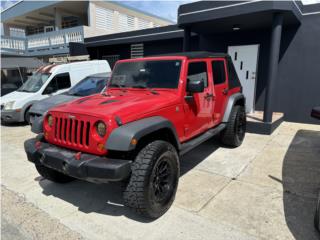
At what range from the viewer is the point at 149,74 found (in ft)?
12.2

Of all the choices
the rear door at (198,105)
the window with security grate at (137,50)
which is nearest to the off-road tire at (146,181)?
the rear door at (198,105)

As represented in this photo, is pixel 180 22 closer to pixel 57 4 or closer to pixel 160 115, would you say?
pixel 160 115

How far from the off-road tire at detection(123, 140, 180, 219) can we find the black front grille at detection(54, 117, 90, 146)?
2.08ft

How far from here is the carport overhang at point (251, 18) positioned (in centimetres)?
563

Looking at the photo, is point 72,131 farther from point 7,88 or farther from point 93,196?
point 7,88

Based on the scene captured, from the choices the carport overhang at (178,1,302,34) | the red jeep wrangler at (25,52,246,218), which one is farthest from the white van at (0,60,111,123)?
the red jeep wrangler at (25,52,246,218)

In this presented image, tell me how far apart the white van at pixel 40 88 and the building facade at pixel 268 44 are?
383 cm

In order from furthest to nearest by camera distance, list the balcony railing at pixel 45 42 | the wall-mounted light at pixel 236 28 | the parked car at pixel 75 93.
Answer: the balcony railing at pixel 45 42 → the wall-mounted light at pixel 236 28 → the parked car at pixel 75 93

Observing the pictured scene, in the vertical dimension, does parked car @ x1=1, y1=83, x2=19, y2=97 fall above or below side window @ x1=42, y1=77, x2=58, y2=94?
below

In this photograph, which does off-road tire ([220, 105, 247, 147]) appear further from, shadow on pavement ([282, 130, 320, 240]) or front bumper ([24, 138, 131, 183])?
front bumper ([24, 138, 131, 183])

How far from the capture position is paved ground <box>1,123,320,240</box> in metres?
2.60

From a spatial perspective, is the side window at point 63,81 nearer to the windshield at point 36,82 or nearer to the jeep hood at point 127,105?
the windshield at point 36,82

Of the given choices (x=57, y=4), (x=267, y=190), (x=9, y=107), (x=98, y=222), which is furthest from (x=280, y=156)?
(x=57, y=4)

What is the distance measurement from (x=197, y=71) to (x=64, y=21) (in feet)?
61.4
